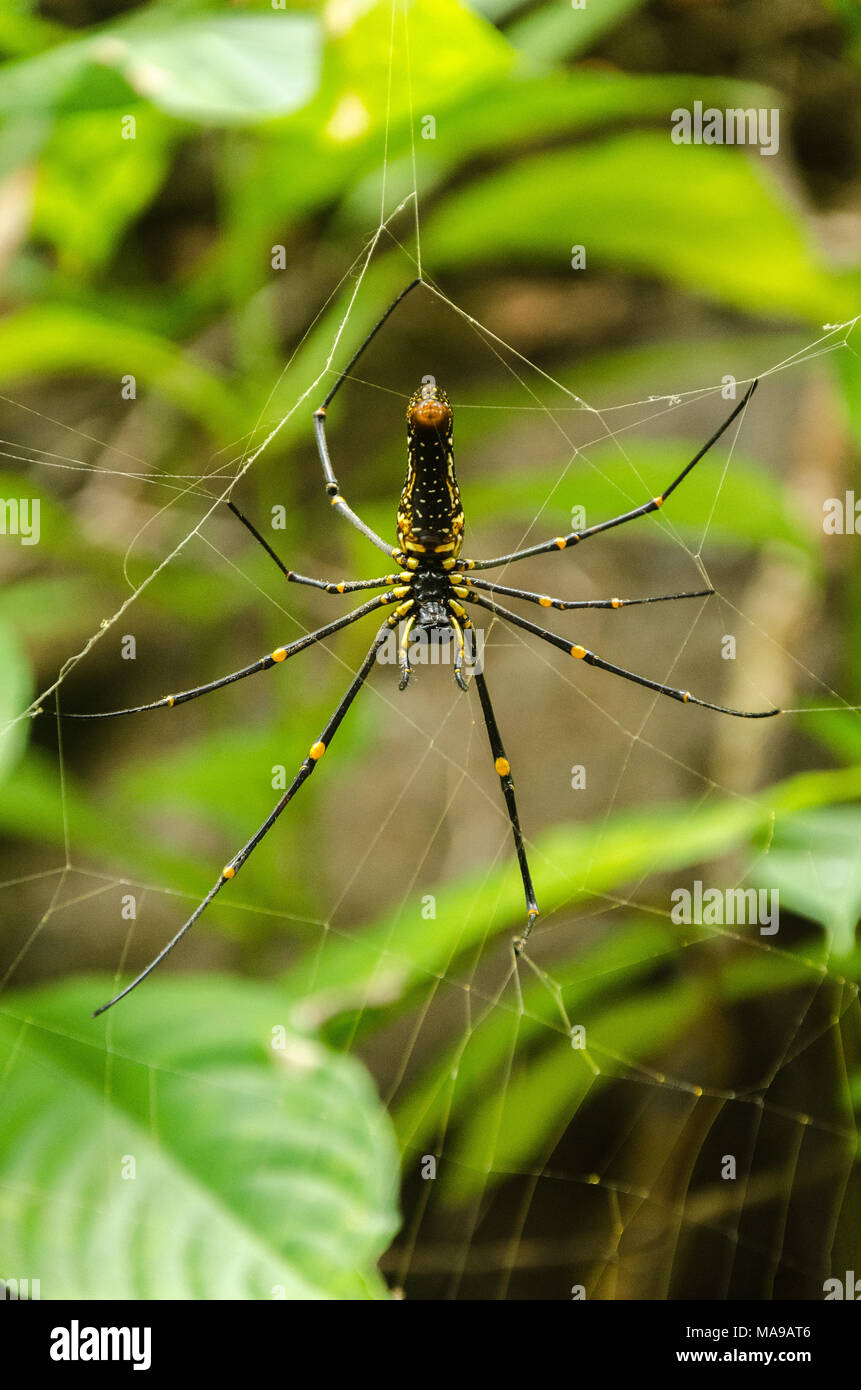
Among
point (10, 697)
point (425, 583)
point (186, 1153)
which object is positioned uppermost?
point (425, 583)

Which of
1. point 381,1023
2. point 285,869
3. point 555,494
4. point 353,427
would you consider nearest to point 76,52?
point 555,494

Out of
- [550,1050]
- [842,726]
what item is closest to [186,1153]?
[550,1050]

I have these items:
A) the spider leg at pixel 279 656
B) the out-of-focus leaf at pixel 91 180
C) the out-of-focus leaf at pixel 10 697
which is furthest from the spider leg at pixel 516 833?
the out-of-focus leaf at pixel 91 180

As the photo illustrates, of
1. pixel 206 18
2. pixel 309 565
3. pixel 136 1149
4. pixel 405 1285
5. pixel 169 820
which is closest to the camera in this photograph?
pixel 136 1149

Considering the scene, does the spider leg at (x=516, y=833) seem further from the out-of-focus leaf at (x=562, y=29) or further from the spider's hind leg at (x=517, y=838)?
the out-of-focus leaf at (x=562, y=29)

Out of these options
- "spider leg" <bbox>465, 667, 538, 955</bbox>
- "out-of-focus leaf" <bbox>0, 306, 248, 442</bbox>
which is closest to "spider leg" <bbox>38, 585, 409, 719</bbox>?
"spider leg" <bbox>465, 667, 538, 955</bbox>

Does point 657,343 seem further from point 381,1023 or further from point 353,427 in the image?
point 381,1023

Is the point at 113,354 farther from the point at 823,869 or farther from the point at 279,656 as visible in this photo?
the point at 823,869
